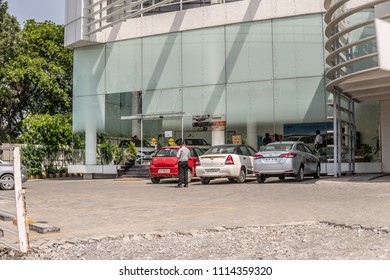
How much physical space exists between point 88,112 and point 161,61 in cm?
540

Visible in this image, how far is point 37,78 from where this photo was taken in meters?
34.2

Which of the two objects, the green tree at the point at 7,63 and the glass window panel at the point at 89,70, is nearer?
the green tree at the point at 7,63

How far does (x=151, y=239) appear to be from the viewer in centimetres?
719

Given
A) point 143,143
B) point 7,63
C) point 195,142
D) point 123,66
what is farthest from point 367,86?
point 7,63

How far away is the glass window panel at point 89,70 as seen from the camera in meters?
27.6

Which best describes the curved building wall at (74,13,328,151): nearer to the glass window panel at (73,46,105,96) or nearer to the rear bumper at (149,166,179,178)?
the glass window panel at (73,46,105,96)

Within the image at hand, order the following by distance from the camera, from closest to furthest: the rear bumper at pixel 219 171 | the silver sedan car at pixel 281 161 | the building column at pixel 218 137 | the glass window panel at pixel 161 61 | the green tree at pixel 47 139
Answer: the silver sedan car at pixel 281 161
the rear bumper at pixel 219 171
the building column at pixel 218 137
the glass window panel at pixel 161 61
the green tree at pixel 47 139

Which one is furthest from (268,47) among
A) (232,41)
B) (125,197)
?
(125,197)

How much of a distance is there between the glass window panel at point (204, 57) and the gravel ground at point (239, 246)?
56.4 ft

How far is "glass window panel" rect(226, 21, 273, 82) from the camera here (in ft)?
76.0

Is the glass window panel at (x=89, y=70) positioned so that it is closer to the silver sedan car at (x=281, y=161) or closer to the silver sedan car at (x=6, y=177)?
the silver sedan car at (x=6, y=177)

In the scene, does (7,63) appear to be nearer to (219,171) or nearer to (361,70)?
(219,171)

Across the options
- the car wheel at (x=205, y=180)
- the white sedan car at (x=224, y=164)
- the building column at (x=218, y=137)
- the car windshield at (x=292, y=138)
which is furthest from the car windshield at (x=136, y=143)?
the white sedan car at (x=224, y=164)

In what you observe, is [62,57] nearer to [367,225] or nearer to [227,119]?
[227,119]
